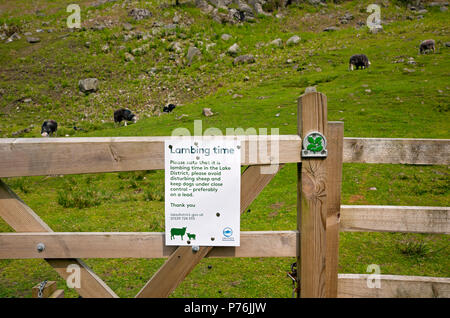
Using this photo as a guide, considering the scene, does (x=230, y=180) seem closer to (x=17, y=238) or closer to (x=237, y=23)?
(x=17, y=238)

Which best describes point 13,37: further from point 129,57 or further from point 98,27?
point 129,57

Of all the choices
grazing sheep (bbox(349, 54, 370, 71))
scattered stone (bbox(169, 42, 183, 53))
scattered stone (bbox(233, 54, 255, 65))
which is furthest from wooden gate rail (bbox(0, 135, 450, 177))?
scattered stone (bbox(169, 42, 183, 53))

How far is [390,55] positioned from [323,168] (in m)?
22.1

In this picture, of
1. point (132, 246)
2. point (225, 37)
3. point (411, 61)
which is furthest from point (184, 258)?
point (225, 37)

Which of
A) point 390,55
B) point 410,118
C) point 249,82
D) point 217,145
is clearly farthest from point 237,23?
point 217,145

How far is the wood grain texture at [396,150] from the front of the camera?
2.88 m

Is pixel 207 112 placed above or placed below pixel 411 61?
below

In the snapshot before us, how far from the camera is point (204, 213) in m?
2.73

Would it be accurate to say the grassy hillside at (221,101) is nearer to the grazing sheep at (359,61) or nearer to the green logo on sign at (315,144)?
the grazing sheep at (359,61)

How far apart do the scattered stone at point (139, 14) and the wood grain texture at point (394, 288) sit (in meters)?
39.6

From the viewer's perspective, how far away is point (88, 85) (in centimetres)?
2786

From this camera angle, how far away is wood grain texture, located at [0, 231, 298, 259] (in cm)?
276

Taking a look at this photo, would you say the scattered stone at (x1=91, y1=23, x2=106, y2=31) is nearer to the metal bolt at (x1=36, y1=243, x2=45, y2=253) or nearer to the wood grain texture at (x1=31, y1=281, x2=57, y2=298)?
the wood grain texture at (x1=31, y1=281, x2=57, y2=298)

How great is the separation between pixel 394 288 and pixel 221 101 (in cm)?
1749
